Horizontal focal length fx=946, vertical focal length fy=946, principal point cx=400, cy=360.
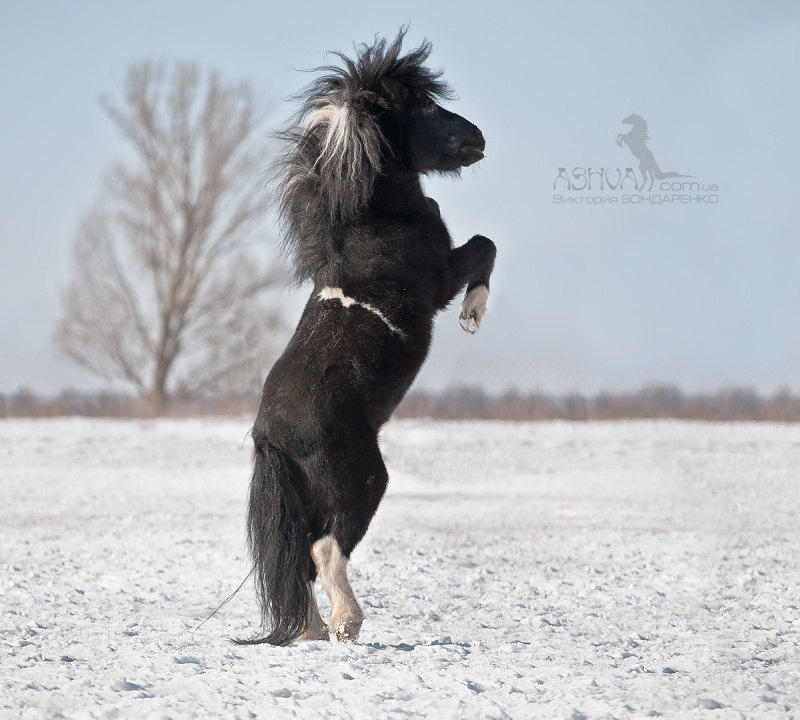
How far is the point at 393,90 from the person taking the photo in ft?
13.5

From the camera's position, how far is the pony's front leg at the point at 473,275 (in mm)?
3906

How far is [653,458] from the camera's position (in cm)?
1184

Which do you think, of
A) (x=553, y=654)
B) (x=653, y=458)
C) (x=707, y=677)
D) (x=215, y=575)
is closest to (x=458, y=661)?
(x=553, y=654)

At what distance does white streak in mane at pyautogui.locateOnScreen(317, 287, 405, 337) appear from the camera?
12.5ft

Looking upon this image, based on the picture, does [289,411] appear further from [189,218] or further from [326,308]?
[189,218]

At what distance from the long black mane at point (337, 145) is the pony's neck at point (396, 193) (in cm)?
5

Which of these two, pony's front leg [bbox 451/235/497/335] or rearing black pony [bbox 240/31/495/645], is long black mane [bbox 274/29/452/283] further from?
pony's front leg [bbox 451/235/497/335]

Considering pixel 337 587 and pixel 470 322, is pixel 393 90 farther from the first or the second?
pixel 337 587

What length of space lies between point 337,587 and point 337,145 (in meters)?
1.79

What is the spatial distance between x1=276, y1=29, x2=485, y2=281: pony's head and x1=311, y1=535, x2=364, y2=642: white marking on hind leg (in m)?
1.17

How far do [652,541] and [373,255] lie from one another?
4.27 meters

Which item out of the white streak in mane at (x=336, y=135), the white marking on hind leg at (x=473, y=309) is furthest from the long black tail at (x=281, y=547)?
the white streak in mane at (x=336, y=135)

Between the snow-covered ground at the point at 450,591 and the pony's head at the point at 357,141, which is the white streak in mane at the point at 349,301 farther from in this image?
the snow-covered ground at the point at 450,591

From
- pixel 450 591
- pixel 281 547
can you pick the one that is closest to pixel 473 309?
pixel 281 547
